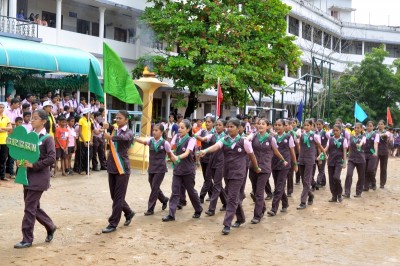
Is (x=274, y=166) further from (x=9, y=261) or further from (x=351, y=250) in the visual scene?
(x=9, y=261)

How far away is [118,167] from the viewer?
299 inches

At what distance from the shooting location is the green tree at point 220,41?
1936 centimetres

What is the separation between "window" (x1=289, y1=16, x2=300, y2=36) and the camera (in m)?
38.4

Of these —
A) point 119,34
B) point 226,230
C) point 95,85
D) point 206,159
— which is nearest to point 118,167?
point 226,230

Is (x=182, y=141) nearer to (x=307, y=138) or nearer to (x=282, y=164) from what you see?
(x=282, y=164)

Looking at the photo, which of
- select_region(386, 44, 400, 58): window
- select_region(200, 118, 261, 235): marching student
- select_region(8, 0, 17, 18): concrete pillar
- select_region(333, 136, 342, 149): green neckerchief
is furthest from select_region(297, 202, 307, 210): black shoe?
select_region(386, 44, 400, 58): window

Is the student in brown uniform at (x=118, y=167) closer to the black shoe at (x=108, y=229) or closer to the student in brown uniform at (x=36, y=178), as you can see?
the black shoe at (x=108, y=229)

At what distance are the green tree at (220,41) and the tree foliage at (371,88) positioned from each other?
15615 mm

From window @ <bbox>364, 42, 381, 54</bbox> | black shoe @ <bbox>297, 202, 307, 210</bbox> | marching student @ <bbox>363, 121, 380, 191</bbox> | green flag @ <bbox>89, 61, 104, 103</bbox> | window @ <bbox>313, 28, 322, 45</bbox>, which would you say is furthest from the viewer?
window @ <bbox>364, 42, 381, 54</bbox>

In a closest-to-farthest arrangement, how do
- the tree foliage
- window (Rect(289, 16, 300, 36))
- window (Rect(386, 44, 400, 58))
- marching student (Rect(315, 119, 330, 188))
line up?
1. marching student (Rect(315, 119, 330, 188))
2. the tree foliage
3. window (Rect(289, 16, 300, 36))
4. window (Rect(386, 44, 400, 58))

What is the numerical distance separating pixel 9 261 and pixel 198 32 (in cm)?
1511

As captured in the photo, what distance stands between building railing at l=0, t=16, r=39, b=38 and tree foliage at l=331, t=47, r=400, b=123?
22.5 meters

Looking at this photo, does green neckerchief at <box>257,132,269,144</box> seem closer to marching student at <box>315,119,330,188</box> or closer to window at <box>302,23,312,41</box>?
marching student at <box>315,119,330,188</box>

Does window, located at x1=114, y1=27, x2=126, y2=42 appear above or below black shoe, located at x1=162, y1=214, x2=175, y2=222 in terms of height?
above
